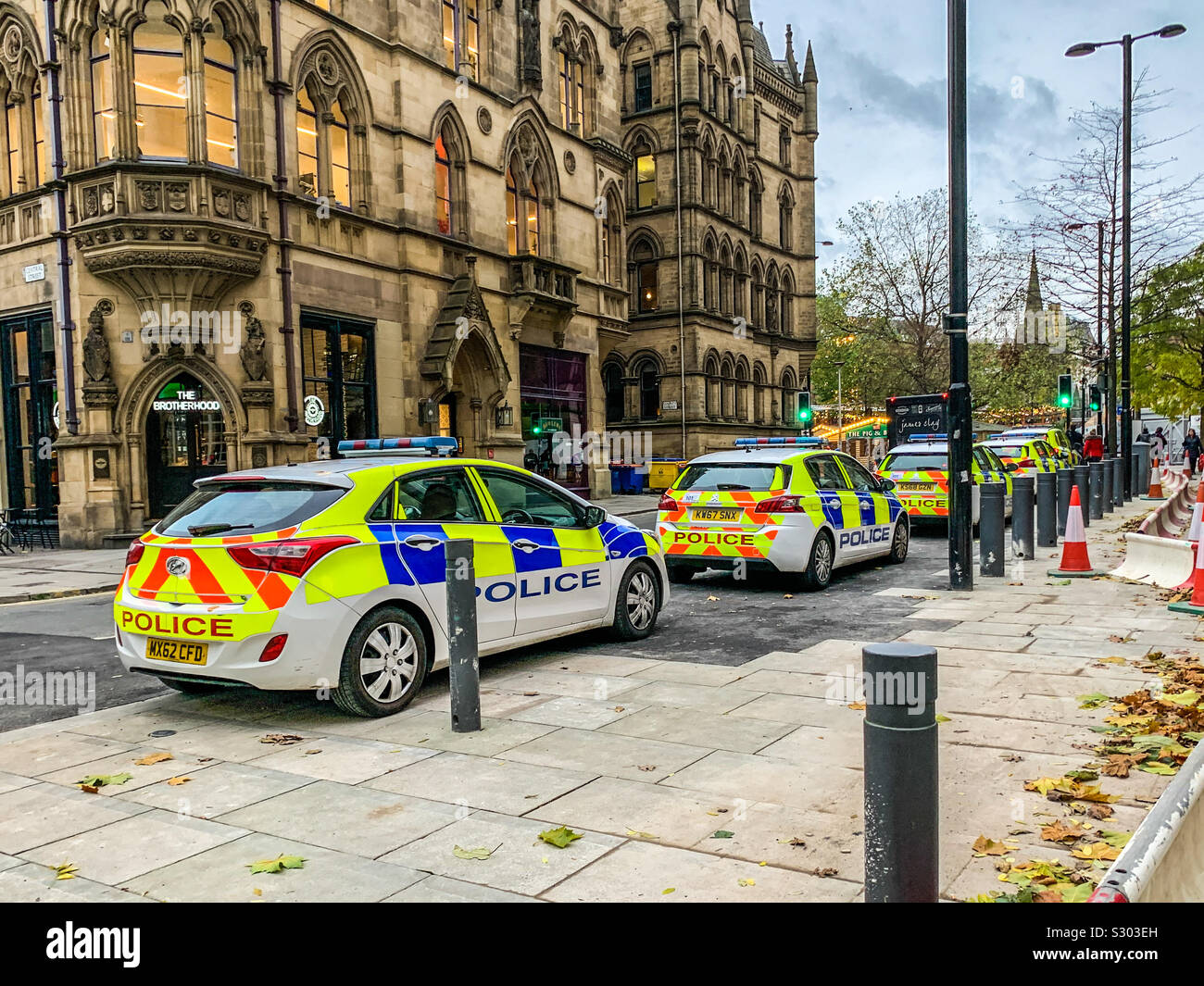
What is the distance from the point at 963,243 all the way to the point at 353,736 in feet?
26.4

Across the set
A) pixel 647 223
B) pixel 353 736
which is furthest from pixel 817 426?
pixel 353 736

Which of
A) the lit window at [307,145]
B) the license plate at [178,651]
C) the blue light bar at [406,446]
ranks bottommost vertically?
the license plate at [178,651]

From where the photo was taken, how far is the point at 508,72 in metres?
26.9

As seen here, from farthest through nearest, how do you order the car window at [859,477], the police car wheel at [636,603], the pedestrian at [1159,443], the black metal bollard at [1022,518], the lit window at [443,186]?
the pedestrian at [1159,443] < the lit window at [443,186] < the black metal bollard at [1022,518] < the car window at [859,477] < the police car wheel at [636,603]

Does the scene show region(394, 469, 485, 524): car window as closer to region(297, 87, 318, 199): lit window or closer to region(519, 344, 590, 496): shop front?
region(297, 87, 318, 199): lit window

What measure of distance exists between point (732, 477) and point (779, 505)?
0.71 meters

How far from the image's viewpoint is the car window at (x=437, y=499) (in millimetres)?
6637

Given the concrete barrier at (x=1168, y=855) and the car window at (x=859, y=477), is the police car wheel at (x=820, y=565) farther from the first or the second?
the concrete barrier at (x=1168, y=855)

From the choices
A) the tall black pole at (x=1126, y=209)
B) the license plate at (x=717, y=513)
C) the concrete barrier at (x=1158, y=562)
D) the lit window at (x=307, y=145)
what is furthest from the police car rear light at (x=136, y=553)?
the tall black pole at (x=1126, y=209)

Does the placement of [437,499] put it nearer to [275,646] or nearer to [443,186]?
[275,646]

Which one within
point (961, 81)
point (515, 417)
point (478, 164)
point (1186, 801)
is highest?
point (478, 164)

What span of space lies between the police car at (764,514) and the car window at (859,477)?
30cm

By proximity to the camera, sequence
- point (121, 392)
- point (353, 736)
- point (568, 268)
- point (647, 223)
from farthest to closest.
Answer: point (647, 223) → point (568, 268) → point (121, 392) → point (353, 736)

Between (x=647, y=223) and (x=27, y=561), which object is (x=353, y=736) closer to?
(x=27, y=561)
